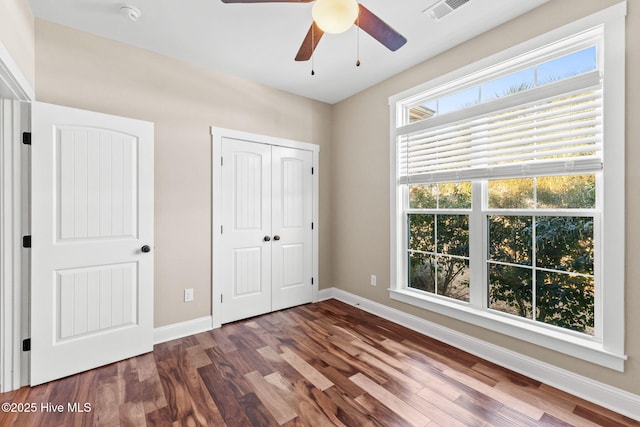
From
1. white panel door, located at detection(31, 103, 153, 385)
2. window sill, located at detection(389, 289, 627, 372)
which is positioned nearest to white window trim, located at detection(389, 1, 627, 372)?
window sill, located at detection(389, 289, 627, 372)

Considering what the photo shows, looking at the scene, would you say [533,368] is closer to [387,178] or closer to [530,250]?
[530,250]

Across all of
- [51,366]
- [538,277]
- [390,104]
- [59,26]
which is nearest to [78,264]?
[51,366]

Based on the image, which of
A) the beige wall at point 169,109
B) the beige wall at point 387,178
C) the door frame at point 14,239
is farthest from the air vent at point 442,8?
the door frame at point 14,239

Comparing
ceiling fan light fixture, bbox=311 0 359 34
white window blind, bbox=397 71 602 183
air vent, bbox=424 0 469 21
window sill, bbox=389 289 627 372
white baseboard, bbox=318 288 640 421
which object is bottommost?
white baseboard, bbox=318 288 640 421

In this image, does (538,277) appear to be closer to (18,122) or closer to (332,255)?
(332,255)

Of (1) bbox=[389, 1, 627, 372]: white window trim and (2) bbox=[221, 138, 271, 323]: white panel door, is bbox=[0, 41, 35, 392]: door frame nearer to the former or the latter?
(2) bbox=[221, 138, 271, 323]: white panel door

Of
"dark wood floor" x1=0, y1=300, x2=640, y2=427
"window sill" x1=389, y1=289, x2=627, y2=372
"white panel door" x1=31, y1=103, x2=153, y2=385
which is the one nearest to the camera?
"dark wood floor" x1=0, y1=300, x2=640, y2=427

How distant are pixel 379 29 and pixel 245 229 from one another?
237 centimetres

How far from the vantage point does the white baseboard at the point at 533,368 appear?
176cm

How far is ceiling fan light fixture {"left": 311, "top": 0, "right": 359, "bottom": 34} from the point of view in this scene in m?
1.32

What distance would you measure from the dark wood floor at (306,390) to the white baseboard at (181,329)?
150mm

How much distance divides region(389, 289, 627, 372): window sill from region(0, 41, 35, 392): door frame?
A: 324cm

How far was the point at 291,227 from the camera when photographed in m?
3.66

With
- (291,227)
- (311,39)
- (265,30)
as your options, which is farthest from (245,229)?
(311,39)
